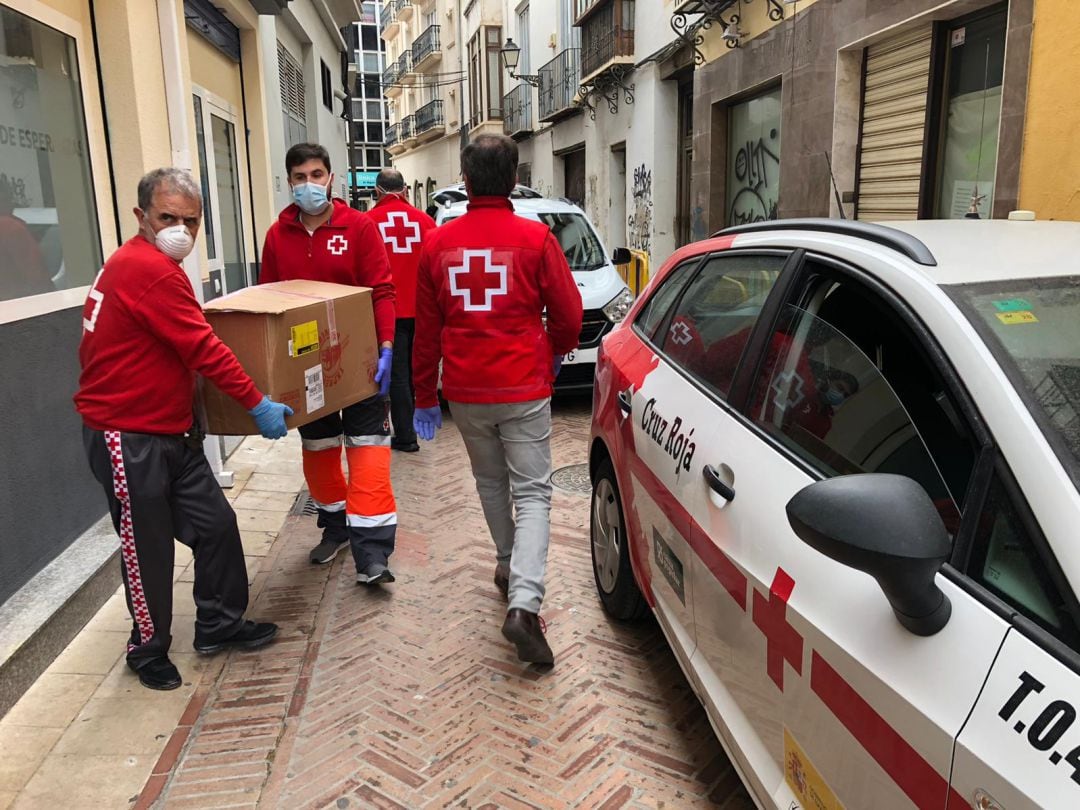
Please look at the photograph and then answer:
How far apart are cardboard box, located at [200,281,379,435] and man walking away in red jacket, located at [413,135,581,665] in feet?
1.33

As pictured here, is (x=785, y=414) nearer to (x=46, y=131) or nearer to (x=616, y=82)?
(x=46, y=131)

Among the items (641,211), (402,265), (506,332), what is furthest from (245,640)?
(641,211)

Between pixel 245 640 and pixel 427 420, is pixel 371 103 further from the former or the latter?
pixel 245 640

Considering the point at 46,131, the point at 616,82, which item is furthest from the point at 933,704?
the point at 616,82

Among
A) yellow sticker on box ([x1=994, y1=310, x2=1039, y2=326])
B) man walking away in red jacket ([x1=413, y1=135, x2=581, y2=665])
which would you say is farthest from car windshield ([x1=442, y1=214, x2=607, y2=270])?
yellow sticker on box ([x1=994, y1=310, x2=1039, y2=326])

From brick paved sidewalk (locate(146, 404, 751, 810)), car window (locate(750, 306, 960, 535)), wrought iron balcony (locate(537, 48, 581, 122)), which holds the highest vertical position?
wrought iron balcony (locate(537, 48, 581, 122))

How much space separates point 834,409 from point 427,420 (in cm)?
215

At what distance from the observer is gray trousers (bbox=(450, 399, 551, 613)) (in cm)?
355

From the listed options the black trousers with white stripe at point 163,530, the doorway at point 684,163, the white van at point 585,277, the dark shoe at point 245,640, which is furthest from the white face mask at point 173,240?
the doorway at point 684,163

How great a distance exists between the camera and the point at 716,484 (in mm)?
2373

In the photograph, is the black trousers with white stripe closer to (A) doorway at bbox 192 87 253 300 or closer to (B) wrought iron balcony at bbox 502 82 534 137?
(A) doorway at bbox 192 87 253 300

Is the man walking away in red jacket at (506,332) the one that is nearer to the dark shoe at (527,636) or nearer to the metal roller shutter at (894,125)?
the dark shoe at (527,636)

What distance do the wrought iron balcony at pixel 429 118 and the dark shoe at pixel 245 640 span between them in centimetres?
4132

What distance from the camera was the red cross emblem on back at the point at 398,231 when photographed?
670 cm
